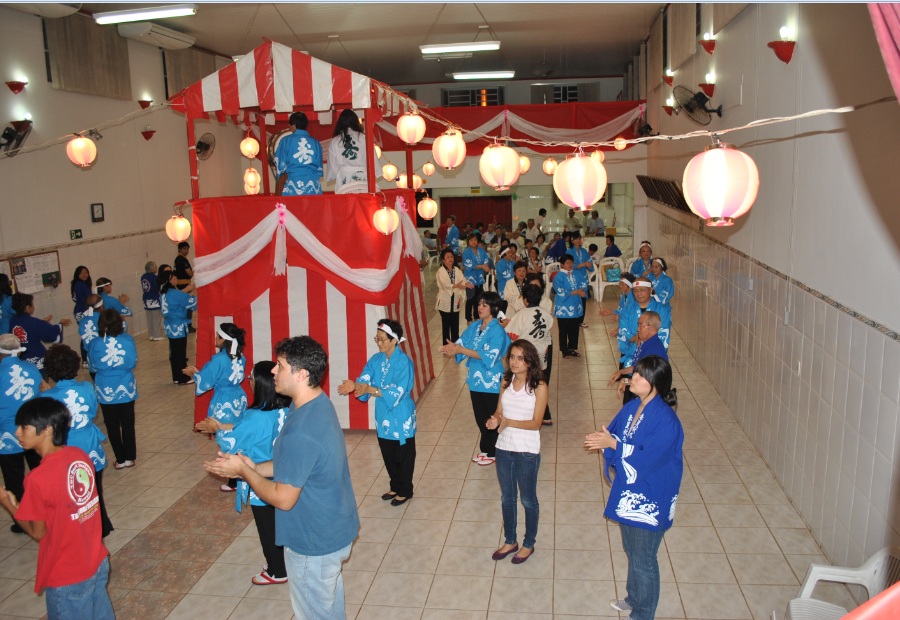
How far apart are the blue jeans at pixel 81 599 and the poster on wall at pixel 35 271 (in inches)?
291

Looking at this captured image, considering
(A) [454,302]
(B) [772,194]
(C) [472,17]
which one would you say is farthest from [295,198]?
(C) [472,17]

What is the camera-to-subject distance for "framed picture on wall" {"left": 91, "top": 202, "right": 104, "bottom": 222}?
37.2 ft

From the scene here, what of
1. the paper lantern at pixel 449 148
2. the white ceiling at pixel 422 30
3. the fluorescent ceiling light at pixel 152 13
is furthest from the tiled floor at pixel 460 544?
the white ceiling at pixel 422 30

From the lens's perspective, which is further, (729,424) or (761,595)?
(729,424)

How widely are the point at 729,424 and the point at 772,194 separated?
232 centimetres

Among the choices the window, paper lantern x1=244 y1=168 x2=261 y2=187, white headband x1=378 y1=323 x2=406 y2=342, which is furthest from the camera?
the window

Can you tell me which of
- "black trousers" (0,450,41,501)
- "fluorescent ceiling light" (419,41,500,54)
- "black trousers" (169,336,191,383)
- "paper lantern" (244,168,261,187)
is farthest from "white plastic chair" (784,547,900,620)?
"fluorescent ceiling light" (419,41,500,54)

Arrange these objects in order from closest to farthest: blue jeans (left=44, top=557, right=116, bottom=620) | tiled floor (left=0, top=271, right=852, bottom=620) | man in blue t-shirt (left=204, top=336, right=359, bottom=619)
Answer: man in blue t-shirt (left=204, top=336, right=359, bottom=619)
blue jeans (left=44, top=557, right=116, bottom=620)
tiled floor (left=0, top=271, right=852, bottom=620)

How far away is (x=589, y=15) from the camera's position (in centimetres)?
1287

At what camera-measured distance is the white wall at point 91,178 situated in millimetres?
9750

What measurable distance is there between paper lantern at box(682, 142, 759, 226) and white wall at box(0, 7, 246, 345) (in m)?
9.14

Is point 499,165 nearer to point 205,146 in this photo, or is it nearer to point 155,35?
point 155,35

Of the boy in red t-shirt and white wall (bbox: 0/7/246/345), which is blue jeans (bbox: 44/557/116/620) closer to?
the boy in red t-shirt

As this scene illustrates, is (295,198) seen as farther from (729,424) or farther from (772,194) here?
(729,424)
